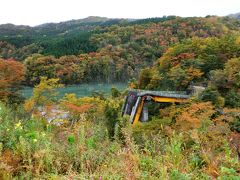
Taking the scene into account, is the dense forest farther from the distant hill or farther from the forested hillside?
the distant hill

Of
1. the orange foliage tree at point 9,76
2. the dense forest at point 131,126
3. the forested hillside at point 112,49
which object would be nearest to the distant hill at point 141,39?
the forested hillside at point 112,49

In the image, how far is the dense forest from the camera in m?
3.22

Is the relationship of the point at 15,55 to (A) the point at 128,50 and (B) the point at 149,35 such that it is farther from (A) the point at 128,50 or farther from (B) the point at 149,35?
(B) the point at 149,35

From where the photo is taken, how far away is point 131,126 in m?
4.41

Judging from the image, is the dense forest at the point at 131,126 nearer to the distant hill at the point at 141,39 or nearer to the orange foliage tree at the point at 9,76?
the orange foliage tree at the point at 9,76

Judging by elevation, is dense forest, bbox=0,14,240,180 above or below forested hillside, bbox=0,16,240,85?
above

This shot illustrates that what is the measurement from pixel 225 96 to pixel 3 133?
1378 cm

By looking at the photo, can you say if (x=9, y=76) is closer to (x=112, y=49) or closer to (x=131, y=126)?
(x=131, y=126)

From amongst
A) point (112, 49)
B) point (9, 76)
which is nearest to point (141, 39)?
point (112, 49)

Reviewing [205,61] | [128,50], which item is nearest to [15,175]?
[205,61]

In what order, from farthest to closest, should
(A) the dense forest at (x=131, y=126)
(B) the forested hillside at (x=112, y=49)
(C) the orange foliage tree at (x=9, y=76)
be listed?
(B) the forested hillside at (x=112, y=49)
(C) the orange foliage tree at (x=9, y=76)
(A) the dense forest at (x=131, y=126)

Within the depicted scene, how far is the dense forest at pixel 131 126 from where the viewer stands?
3.22m

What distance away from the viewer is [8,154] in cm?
348

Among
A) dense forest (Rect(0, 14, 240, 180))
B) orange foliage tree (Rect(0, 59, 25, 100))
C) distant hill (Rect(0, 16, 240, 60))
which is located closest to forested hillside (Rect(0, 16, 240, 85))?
distant hill (Rect(0, 16, 240, 60))
